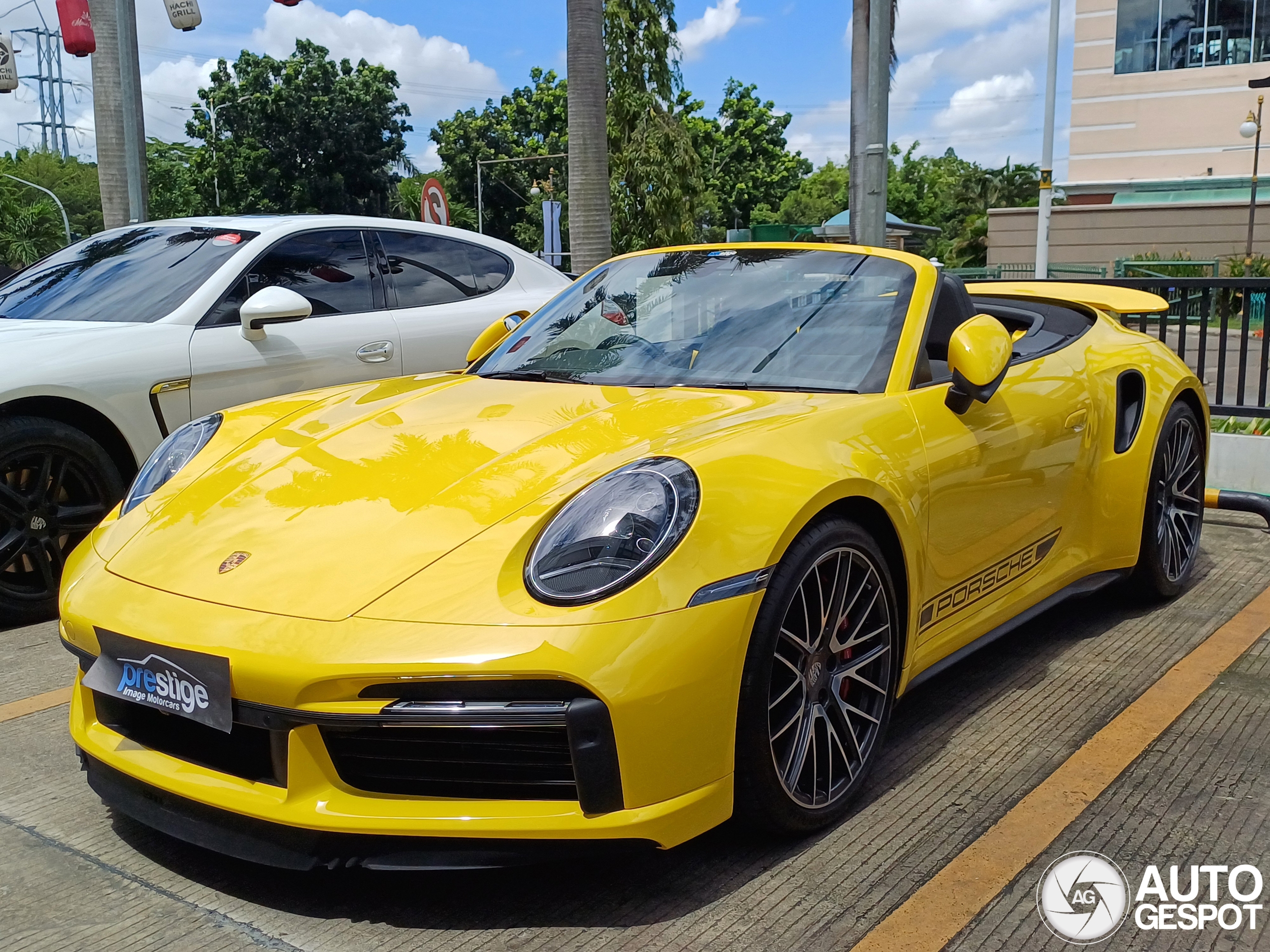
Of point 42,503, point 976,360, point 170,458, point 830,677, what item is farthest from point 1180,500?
point 42,503

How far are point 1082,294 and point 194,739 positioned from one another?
3.88 m

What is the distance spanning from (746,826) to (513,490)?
877 mm

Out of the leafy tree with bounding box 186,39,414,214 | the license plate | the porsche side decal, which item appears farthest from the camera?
the leafy tree with bounding box 186,39,414,214

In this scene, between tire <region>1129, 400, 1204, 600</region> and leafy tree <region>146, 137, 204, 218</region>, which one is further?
leafy tree <region>146, 137, 204, 218</region>

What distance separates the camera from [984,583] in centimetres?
325

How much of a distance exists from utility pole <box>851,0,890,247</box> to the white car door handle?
5.96m

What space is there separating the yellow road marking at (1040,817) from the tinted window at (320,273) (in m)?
3.81

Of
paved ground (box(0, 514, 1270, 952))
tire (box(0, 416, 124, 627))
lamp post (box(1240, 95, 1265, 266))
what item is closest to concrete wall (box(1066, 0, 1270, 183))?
lamp post (box(1240, 95, 1265, 266))

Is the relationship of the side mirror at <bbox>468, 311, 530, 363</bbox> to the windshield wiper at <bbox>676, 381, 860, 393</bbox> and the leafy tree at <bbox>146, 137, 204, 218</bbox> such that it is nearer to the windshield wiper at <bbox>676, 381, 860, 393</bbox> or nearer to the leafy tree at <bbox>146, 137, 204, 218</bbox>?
the windshield wiper at <bbox>676, 381, 860, 393</bbox>

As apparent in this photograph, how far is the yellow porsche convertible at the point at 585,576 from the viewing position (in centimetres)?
214

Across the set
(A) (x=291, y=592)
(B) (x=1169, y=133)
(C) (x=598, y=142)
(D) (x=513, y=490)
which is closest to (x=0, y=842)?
(A) (x=291, y=592)

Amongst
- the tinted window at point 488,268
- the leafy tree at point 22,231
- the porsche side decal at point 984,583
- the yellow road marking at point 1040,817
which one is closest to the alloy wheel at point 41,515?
the tinted window at point 488,268

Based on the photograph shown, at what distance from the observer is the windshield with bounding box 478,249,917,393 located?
3197 millimetres

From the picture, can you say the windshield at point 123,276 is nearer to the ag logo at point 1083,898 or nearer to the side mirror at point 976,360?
the side mirror at point 976,360
